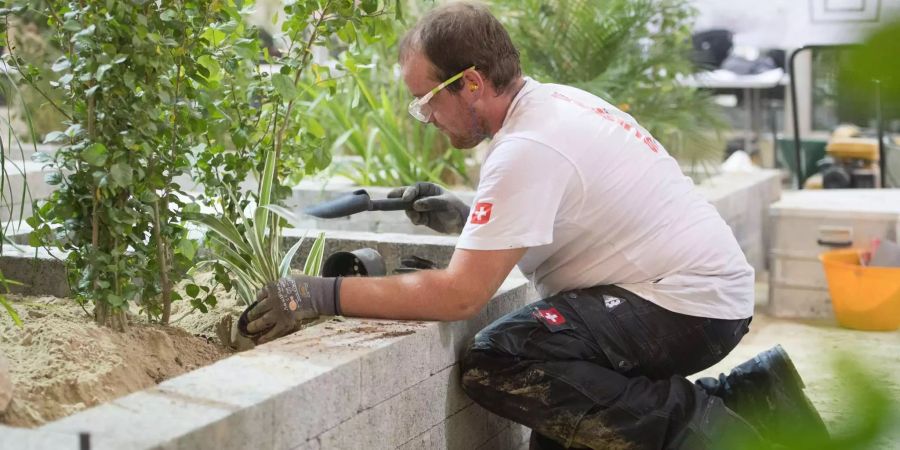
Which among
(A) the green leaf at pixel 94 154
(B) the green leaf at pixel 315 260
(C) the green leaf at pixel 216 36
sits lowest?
(B) the green leaf at pixel 315 260

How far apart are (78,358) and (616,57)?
11.6 feet

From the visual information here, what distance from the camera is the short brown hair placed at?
90.9 inches

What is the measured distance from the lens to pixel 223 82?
2.69 meters

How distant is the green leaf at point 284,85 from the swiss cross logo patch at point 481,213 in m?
0.53

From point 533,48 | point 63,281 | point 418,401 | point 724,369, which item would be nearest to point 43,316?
point 63,281

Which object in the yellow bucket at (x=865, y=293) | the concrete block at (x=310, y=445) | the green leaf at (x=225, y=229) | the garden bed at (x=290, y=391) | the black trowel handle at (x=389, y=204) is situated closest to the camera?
the garden bed at (x=290, y=391)

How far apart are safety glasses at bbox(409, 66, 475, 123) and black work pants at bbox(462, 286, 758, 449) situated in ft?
1.66

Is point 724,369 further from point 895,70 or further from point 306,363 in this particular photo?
point 895,70

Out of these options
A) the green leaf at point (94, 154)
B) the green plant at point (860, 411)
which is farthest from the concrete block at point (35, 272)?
the green plant at point (860, 411)

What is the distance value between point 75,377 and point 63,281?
35.3 inches

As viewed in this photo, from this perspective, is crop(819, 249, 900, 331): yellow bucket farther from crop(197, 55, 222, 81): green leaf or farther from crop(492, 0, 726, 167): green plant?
crop(197, 55, 222, 81): green leaf

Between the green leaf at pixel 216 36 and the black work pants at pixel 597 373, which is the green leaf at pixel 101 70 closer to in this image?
the green leaf at pixel 216 36

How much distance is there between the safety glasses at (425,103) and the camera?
91.7 inches

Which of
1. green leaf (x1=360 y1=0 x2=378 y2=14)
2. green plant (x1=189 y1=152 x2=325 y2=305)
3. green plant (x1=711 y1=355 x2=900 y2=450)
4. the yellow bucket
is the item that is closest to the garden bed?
green plant (x1=189 y1=152 x2=325 y2=305)
